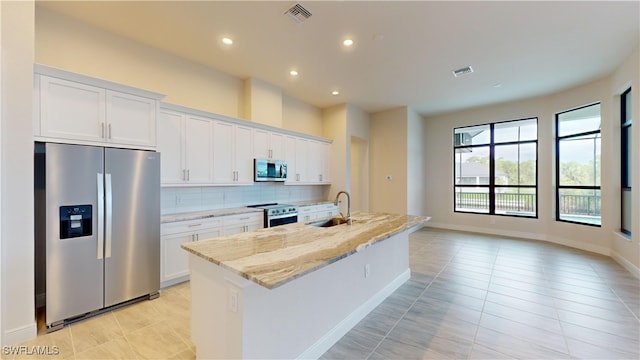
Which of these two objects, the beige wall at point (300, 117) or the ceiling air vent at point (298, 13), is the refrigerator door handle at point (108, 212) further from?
the beige wall at point (300, 117)

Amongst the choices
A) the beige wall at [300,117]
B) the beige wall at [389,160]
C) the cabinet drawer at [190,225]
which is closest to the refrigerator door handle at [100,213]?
the cabinet drawer at [190,225]

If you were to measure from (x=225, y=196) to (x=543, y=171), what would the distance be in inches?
263

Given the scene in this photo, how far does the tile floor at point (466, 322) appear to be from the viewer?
2.01 m

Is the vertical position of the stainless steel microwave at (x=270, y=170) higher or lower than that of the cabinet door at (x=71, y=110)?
lower

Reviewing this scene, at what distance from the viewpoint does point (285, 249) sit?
172cm

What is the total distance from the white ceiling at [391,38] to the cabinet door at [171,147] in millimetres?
1014

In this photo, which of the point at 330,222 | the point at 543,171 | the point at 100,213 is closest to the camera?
the point at 100,213

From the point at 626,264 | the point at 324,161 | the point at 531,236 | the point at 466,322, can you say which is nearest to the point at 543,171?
the point at 531,236

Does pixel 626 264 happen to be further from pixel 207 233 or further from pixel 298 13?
pixel 207 233

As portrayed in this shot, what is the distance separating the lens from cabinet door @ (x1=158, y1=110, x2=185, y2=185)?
3340 mm

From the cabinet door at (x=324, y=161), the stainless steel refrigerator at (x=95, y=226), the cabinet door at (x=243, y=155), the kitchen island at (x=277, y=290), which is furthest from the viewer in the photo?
the cabinet door at (x=324, y=161)

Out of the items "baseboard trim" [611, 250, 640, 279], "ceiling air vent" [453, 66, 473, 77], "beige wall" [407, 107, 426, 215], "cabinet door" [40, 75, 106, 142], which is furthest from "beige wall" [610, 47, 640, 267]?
"cabinet door" [40, 75, 106, 142]

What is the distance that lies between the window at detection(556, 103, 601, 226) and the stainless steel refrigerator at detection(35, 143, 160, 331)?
23.8 feet

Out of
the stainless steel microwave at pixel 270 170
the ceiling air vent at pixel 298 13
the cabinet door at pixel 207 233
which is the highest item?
the ceiling air vent at pixel 298 13
